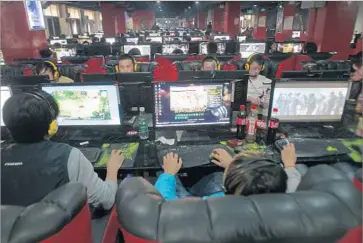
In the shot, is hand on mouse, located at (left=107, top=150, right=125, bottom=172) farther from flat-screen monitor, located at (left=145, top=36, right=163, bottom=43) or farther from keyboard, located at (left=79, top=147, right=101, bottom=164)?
flat-screen monitor, located at (left=145, top=36, right=163, bottom=43)

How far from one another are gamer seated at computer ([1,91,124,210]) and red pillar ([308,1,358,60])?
8.46 meters

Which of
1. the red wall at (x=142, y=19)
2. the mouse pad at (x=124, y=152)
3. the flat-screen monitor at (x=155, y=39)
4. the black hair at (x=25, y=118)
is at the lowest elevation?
the mouse pad at (x=124, y=152)

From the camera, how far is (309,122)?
2.30 m

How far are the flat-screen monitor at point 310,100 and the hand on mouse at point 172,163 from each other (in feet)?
3.21

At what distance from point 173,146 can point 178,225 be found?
1.39 meters

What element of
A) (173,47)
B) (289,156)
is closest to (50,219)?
(289,156)

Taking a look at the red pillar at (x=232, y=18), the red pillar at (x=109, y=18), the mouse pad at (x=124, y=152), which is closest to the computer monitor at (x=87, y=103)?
the mouse pad at (x=124, y=152)

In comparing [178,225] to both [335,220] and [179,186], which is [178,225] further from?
[179,186]

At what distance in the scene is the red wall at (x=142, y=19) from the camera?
2958cm

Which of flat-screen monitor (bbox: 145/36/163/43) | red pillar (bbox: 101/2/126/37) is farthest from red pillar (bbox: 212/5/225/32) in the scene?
flat-screen monitor (bbox: 145/36/163/43)

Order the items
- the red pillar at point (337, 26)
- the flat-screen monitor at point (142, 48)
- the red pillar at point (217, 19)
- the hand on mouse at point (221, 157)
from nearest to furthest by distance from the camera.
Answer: the hand on mouse at point (221, 157) < the flat-screen monitor at point (142, 48) < the red pillar at point (337, 26) < the red pillar at point (217, 19)

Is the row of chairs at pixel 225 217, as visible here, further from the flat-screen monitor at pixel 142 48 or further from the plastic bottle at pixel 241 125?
the flat-screen monitor at pixel 142 48

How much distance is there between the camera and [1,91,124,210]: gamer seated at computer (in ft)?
4.01

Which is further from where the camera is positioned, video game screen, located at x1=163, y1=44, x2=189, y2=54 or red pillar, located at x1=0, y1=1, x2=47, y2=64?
video game screen, located at x1=163, y1=44, x2=189, y2=54
